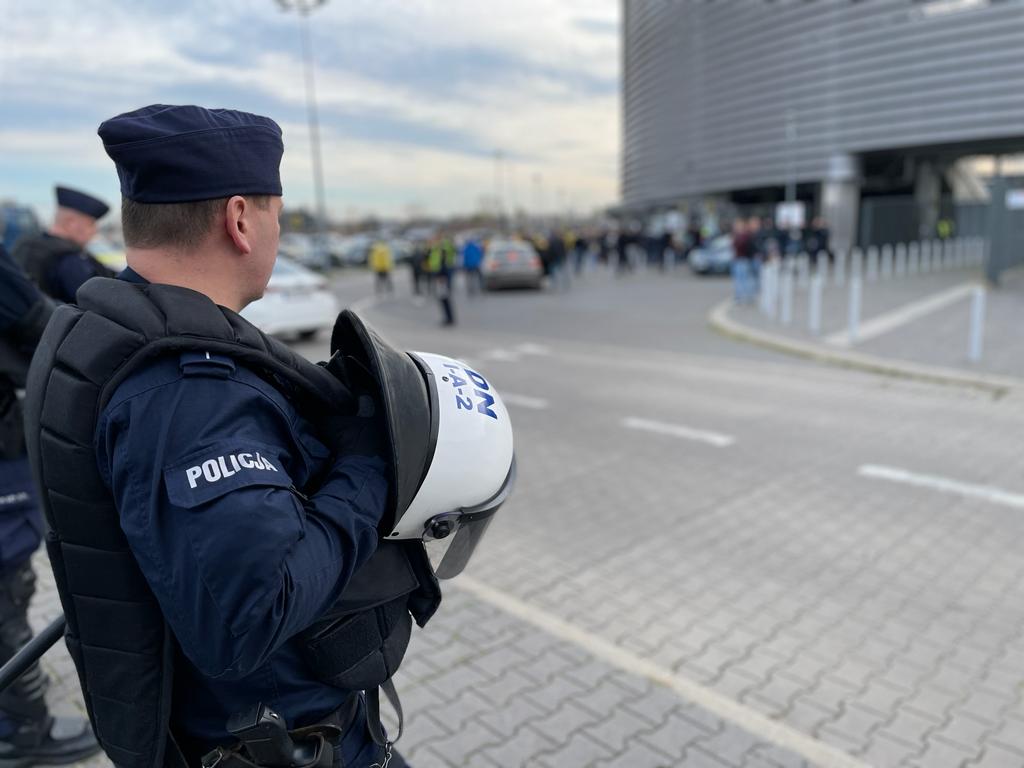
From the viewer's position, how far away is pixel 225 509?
116cm

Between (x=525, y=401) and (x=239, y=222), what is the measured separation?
24.6 feet

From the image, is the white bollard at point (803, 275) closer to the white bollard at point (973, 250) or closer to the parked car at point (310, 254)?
the white bollard at point (973, 250)

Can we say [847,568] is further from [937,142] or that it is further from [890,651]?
[937,142]

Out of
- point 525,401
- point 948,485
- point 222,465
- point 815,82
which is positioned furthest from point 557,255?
point 815,82

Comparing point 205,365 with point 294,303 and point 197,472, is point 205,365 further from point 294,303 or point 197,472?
point 294,303

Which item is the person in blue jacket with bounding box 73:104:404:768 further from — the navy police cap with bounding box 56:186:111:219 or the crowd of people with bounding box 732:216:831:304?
the crowd of people with bounding box 732:216:831:304

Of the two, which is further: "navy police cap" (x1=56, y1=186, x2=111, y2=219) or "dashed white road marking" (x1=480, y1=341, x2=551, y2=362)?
"dashed white road marking" (x1=480, y1=341, x2=551, y2=362)

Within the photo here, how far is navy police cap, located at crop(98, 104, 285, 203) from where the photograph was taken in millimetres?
1287

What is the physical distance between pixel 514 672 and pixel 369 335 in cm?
239

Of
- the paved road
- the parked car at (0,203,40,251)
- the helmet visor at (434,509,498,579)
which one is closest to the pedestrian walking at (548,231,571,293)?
the parked car at (0,203,40,251)

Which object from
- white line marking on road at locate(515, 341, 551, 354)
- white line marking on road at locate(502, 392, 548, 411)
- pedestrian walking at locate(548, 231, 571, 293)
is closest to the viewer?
white line marking on road at locate(502, 392, 548, 411)

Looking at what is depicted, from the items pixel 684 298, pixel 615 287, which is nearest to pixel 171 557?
pixel 684 298

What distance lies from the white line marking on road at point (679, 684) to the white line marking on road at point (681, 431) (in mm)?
3331

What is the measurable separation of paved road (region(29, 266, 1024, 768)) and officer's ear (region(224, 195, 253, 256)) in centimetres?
54
